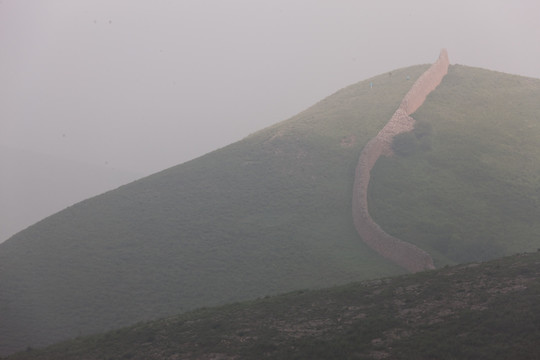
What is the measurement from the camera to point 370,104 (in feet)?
224

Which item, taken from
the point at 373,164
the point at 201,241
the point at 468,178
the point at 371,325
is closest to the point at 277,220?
the point at 201,241

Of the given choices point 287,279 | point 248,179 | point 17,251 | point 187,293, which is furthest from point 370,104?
point 17,251

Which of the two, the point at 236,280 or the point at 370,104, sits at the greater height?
the point at 370,104

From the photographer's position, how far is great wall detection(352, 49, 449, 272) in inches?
1471

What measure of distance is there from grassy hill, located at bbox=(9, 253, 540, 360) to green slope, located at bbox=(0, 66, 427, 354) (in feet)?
35.0

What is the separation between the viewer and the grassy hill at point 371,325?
15.2 metres

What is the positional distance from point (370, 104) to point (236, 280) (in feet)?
130

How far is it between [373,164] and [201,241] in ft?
72.8

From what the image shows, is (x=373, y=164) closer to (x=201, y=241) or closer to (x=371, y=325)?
(x=201, y=241)

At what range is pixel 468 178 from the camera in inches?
1969

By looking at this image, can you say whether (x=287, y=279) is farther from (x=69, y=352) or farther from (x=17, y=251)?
(x=17, y=251)

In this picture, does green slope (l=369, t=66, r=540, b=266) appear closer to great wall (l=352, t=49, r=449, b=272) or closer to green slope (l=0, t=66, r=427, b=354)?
great wall (l=352, t=49, r=449, b=272)

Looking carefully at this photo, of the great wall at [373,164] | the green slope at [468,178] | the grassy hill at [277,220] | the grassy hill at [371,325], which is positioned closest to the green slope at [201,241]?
the grassy hill at [277,220]

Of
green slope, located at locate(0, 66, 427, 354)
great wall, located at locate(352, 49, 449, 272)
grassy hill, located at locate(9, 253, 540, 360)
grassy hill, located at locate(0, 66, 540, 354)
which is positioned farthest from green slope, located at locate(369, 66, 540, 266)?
grassy hill, located at locate(9, 253, 540, 360)
